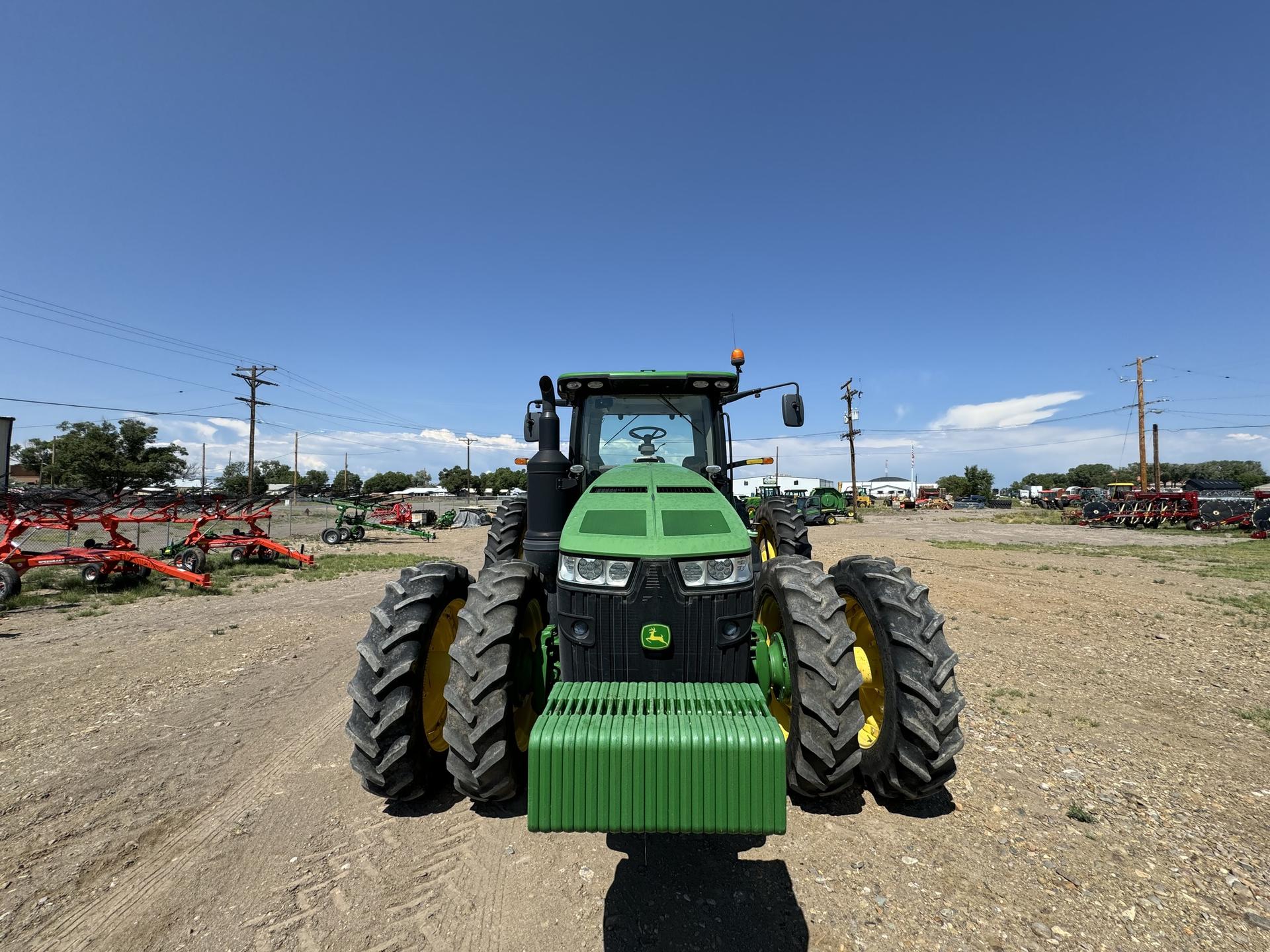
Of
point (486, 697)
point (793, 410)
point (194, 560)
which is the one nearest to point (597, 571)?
point (486, 697)

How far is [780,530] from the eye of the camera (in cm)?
579

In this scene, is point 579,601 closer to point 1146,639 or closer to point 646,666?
point 646,666

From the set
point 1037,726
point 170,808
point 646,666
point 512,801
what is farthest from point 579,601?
point 1037,726

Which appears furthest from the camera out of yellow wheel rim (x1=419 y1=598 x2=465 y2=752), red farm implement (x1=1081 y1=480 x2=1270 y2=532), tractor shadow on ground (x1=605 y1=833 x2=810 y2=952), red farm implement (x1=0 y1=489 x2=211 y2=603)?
red farm implement (x1=1081 y1=480 x2=1270 y2=532)

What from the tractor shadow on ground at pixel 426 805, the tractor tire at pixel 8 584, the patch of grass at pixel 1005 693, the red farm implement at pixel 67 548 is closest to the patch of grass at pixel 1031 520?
the patch of grass at pixel 1005 693

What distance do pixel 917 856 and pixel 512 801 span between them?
86.8 inches

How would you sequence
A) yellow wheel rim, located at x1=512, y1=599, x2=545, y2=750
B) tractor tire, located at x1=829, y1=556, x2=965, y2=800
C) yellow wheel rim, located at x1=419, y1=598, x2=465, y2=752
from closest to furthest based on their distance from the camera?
tractor tire, located at x1=829, y1=556, x2=965, y2=800
yellow wheel rim, located at x1=512, y1=599, x2=545, y2=750
yellow wheel rim, located at x1=419, y1=598, x2=465, y2=752

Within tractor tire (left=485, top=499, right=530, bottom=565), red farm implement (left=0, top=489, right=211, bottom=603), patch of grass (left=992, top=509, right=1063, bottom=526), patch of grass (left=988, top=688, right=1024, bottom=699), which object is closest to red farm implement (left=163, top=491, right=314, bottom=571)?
red farm implement (left=0, top=489, right=211, bottom=603)

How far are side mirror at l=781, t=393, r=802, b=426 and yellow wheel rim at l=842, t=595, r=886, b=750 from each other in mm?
1876

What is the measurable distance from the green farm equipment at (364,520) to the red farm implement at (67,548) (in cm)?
924

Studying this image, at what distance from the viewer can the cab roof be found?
4.66 meters

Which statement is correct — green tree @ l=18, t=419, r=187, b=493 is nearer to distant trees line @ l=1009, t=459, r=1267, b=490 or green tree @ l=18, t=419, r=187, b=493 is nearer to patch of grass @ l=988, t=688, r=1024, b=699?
patch of grass @ l=988, t=688, r=1024, b=699

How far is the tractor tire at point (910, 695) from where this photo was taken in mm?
2828

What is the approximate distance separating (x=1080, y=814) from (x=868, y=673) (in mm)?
1322
